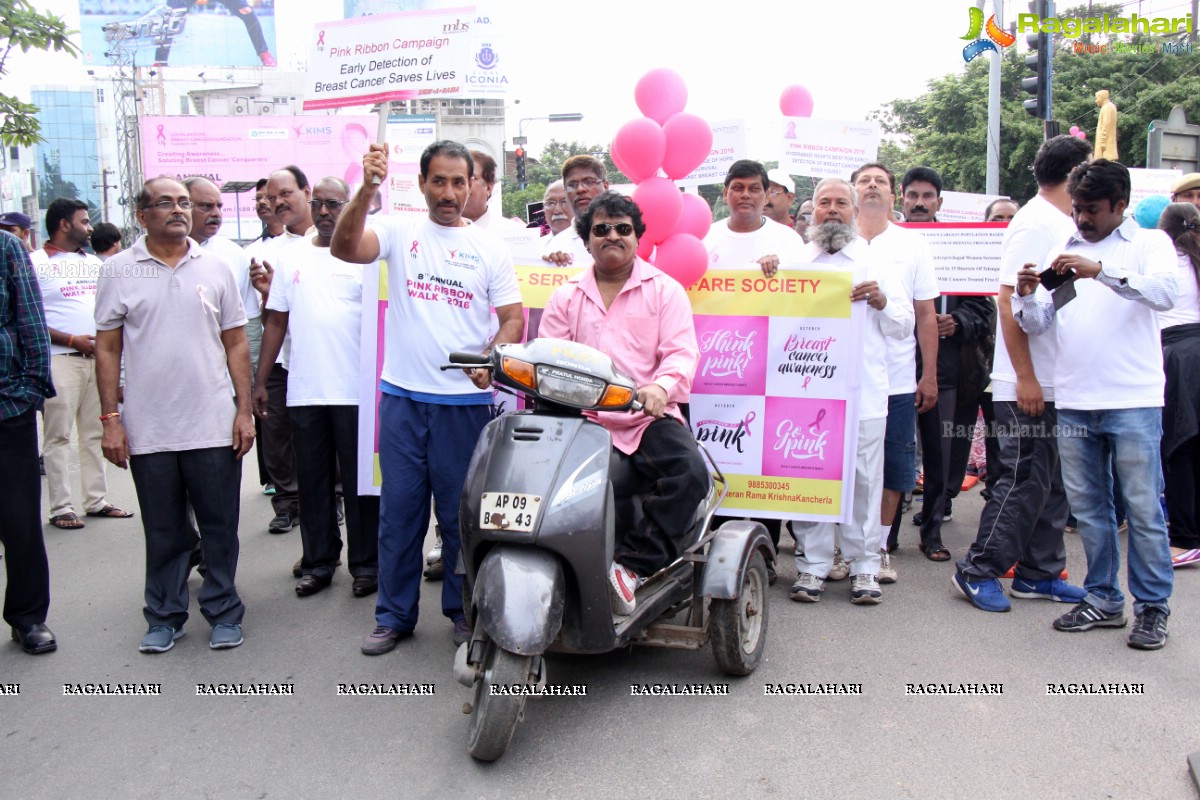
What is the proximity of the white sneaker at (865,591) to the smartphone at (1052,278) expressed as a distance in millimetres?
1747

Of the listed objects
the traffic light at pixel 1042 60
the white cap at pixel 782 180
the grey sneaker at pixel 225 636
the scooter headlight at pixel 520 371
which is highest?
the traffic light at pixel 1042 60

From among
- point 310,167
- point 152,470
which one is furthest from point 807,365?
point 310,167

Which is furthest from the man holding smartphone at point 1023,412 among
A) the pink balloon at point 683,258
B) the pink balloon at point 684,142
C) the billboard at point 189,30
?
the billboard at point 189,30

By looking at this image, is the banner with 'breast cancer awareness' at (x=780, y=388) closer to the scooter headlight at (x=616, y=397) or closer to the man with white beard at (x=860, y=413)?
the man with white beard at (x=860, y=413)

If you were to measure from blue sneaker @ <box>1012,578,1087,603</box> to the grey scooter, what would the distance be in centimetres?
217

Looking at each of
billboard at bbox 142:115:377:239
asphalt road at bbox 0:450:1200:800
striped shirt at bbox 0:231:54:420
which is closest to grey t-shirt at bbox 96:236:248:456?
striped shirt at bbox 0:231:54:420

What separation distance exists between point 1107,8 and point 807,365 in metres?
29.8

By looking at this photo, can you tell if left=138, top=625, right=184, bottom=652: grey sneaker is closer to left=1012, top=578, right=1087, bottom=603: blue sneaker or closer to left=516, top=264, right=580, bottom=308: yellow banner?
left=516, top=264, right=580, bottom=308: yellow banner

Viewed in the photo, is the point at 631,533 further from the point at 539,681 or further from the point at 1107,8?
the point at 1107,8

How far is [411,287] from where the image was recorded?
4.61 metres

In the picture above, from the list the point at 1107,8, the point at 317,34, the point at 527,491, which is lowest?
the point at 527,491

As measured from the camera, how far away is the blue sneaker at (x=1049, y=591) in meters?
5.43

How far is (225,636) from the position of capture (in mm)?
4836

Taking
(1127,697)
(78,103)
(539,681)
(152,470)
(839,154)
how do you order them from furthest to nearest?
(78,103) < (839,154) < (152,470) < (1127,697) < (539,681)
